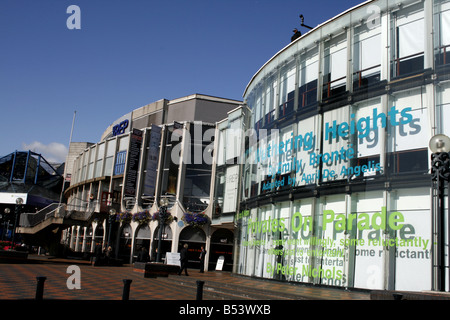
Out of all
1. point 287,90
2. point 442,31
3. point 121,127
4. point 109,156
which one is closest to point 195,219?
point 287,90

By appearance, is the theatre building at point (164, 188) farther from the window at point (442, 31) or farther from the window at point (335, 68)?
the window at point (442, 31)

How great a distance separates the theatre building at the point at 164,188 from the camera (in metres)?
31.8

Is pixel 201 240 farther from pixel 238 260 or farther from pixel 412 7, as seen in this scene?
pixel 412 7

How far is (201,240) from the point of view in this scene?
31688 mm

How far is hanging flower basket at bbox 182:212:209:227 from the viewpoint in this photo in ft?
102

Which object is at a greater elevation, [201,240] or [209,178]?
[209,178]

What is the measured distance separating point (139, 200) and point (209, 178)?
6.47 metres

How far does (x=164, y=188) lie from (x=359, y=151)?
21947 millimetres

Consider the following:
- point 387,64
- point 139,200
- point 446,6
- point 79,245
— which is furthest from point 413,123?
point 79,245

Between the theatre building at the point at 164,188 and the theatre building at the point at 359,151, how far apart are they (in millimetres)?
10144

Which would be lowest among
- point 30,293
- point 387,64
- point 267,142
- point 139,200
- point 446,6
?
point 30,293

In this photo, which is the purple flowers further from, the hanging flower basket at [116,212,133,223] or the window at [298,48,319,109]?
the window at [298,48,319,109]

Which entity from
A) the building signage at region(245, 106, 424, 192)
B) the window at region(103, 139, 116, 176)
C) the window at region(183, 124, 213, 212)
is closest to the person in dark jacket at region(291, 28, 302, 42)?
the building signage at region(245, 106, 424, 192)

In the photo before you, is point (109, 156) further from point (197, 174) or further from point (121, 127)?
point (197, 174)
